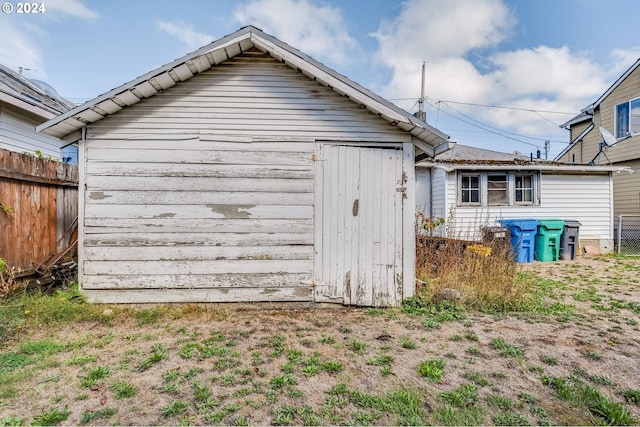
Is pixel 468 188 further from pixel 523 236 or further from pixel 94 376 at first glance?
pixel 94 376

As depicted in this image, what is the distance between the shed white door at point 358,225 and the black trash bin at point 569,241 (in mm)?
8514

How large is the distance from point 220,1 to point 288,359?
24.3 feet

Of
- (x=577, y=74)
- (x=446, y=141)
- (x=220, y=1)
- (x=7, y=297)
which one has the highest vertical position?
(x=577, y=74)

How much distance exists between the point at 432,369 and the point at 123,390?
279cm

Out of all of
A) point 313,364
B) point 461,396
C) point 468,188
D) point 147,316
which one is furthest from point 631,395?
point 468,188

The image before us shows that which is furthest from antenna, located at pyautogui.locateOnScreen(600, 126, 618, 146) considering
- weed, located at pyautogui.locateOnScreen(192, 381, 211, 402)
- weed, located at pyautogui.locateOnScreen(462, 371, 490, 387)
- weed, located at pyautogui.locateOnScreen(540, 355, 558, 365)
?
weed, located at pyautogui.locateOnScreen(192, 381, 211, 402)

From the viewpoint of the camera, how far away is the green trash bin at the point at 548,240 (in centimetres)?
980

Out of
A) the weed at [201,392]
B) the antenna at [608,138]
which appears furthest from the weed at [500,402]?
the antenna at [608,138]

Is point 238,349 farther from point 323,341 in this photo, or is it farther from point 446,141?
point 446,141

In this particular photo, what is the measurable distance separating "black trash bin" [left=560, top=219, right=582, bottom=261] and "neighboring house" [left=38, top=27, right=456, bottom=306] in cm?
832

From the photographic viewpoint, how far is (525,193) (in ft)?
37.1

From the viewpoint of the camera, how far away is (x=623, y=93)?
493 inches

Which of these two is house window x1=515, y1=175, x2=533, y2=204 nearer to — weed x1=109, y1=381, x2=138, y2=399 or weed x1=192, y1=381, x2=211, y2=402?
weed x1=192, y1=381, x2=211, y2=402

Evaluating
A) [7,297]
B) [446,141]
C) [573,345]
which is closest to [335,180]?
[446,141]
